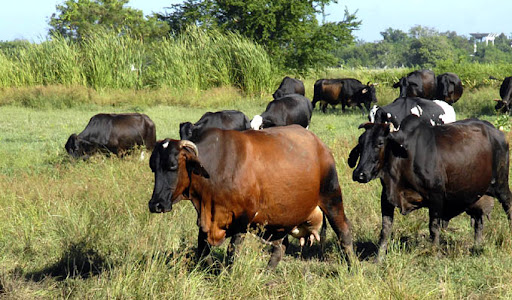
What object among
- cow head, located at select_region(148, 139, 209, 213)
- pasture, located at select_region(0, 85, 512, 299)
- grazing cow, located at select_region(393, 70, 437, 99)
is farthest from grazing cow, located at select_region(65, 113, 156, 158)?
grazing cow, located at select_region(393, 70, 437, 99)

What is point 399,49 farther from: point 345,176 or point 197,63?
point 345,176

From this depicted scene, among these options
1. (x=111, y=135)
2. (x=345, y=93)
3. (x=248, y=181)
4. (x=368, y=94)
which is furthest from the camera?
(x=345, y=93)

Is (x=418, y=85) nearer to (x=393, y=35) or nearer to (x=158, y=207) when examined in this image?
(x=158, y=207)

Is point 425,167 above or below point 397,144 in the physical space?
below

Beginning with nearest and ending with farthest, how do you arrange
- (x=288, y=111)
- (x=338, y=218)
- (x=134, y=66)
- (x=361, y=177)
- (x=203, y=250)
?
(x=203, y=250) → (x=338, y=218) → (x=361, y=177) → (x=288, y=111) → (x=134, y=66)

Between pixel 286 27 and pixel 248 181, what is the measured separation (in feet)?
95.0

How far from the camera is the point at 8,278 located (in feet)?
16.8

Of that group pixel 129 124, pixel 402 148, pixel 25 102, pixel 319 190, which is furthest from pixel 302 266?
pixel 25 102

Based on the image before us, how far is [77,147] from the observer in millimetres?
11172

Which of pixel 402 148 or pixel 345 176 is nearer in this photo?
pixel 402 148

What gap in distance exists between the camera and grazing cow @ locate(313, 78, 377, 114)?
71.2ft

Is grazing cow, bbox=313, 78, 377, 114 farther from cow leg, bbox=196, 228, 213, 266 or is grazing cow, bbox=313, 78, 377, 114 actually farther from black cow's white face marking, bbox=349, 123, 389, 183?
cow leg, bbox=196, 228, 213, 266

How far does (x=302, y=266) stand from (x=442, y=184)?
5.69ft

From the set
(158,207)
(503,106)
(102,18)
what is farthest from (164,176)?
(102,18)
